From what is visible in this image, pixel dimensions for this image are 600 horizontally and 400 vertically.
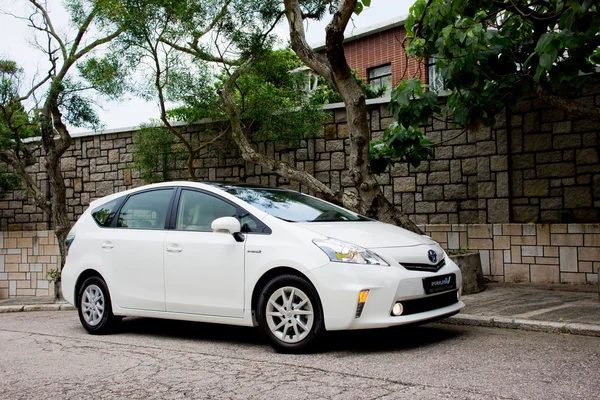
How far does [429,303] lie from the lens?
5855 mm

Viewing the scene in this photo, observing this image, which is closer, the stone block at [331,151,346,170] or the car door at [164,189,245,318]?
the car door at [164,189,245,318]

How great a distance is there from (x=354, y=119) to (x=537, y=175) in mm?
3327

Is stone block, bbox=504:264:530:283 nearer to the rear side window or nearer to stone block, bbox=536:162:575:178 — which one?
stone block, bbox=536:162:575:178

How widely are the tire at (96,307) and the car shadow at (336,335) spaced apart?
271mm

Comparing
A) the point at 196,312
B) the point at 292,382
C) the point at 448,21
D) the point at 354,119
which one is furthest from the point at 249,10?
the point at 292,382

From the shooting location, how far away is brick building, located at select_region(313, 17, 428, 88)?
23.7 meters

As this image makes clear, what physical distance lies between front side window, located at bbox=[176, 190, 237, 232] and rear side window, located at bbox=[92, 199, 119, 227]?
1.12 metres

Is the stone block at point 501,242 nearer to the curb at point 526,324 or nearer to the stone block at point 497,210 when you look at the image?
the stone block at point 497,210

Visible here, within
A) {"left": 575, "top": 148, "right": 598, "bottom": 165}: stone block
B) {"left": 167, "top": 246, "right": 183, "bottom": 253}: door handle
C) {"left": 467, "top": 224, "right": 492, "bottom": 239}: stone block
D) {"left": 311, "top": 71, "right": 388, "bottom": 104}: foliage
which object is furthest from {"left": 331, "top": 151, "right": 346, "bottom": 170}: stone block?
{"left": 311, "top": 71, "right": 388, "bottom": 104}: foliage

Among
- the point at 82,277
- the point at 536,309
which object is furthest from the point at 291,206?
the point at 536,309

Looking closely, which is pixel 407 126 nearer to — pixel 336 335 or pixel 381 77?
pixel 336 335

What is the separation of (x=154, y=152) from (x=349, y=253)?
9251 millimetres

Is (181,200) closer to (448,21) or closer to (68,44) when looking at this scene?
(448,21)

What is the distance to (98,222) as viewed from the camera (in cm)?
765
